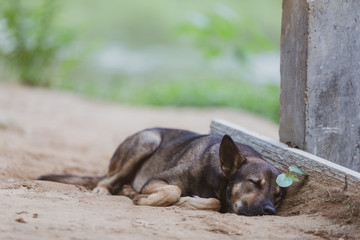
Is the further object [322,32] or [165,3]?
[165,3]

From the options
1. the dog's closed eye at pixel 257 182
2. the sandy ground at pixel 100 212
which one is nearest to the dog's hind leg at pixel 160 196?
the sandy ground at pixel 100 212

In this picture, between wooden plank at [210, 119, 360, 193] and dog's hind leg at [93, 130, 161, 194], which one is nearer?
wooden plank at [210, 119, 360, 193]

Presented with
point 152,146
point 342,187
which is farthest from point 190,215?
point 152,146

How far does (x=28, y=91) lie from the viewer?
11.6 metres

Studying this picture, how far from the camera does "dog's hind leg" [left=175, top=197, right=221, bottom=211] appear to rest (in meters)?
4.57

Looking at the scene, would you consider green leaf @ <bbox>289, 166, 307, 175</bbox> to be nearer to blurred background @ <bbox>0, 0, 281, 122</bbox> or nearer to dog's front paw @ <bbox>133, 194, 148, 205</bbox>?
dog's front paw @ <bbox>133, 194, 148, 205</bbox>

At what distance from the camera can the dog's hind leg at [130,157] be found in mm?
5734

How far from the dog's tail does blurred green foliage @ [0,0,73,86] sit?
7.17 metres

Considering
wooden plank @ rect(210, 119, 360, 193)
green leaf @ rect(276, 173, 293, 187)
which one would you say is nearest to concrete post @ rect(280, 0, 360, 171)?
wooden plank @ rect(210, 119, 360, 193)

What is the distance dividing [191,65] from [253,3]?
5.71 meters

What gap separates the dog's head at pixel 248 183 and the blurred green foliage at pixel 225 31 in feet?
23.8

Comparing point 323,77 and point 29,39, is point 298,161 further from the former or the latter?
point 29,39

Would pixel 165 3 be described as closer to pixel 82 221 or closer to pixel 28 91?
pixel 28 91

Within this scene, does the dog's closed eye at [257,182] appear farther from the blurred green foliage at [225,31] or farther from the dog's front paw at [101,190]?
the blurred green foliage at [225,31]
